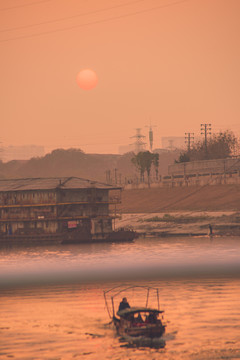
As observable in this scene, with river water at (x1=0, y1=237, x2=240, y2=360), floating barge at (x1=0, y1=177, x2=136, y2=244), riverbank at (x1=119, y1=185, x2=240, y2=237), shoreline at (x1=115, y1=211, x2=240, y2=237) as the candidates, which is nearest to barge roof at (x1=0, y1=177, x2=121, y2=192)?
floating barge at (x1=0, y1=177, x2=136, y2=244)

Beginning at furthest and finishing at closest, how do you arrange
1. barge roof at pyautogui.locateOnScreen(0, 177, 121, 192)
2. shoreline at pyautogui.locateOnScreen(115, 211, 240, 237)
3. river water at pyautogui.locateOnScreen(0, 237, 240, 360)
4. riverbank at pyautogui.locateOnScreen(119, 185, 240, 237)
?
riverbank at pyautogui.locateOnScreen(119, 185, 240, 237), shoreline at pyautogui.locateOnScreen(115, 211, 240, 237), barge roof at pyautogui.locateOnScreen(0, 177, 121, 192), river water at pyautogui.locateOnScreen(0, 237, 240, 360)

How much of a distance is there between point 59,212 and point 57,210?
53 centimetres

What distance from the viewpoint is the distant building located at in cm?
11056

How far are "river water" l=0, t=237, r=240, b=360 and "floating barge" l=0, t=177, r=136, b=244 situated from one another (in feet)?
35.2

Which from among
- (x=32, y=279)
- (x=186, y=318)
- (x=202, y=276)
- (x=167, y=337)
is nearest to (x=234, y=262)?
(x=202, y=276)

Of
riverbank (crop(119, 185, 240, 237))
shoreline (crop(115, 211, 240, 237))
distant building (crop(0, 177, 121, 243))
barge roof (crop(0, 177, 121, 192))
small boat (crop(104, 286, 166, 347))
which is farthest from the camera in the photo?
riverbank (crop(119, 185, 240, 237))

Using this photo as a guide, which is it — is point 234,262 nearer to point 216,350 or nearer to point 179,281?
point 179,281

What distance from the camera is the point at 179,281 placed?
6456 cm

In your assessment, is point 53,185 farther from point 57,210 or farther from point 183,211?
point 183,211

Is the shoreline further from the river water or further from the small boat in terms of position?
the small boat

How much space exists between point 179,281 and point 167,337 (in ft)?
80.5

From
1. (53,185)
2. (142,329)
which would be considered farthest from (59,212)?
(142,329)

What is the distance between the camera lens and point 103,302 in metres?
53.1

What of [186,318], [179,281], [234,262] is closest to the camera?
[186,318]
